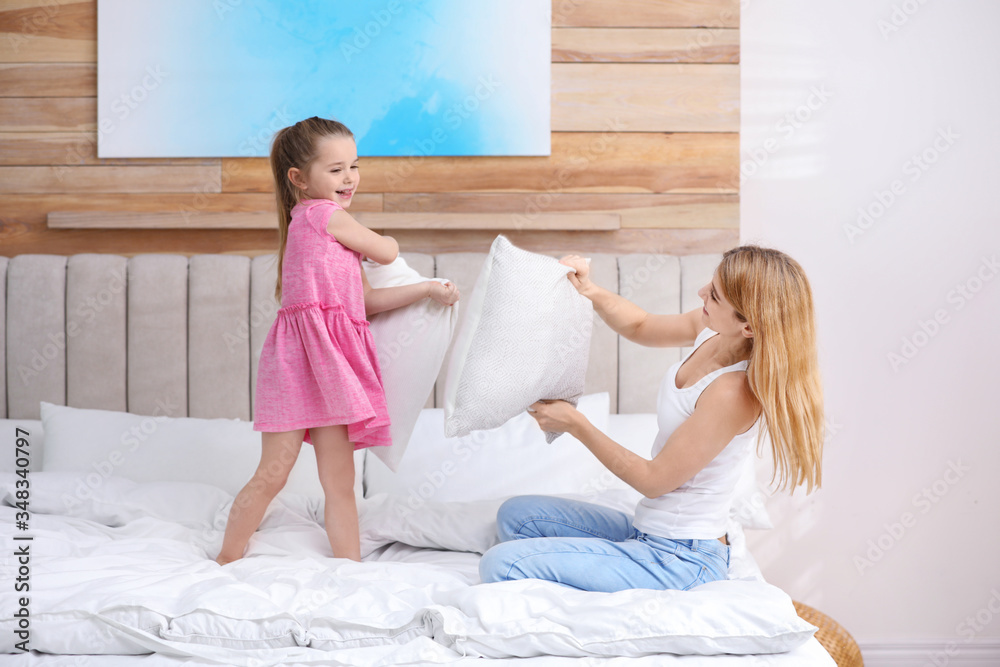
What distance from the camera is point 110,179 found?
2.34m

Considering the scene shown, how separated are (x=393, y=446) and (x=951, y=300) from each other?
182 cm

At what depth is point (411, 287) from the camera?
5.68ft

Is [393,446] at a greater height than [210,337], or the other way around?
[210,337]

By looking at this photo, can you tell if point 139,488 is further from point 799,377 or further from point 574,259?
point 799,377

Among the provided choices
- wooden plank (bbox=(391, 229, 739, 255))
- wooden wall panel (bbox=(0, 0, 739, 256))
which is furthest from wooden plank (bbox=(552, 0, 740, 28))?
wooden plank (bbox=(391, 229, 739, 255))

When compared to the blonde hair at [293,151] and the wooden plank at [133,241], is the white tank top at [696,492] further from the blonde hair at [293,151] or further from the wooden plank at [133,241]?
the wooden plank at [133,241]

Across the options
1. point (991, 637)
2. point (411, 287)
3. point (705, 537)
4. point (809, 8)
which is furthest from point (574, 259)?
point (991, 637)

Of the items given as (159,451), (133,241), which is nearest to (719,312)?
(159,451)

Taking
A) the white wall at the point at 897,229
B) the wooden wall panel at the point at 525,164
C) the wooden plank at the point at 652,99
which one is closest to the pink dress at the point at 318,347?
Answer: the wooden wall panel at the point at 525,164

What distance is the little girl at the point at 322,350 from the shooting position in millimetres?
1608

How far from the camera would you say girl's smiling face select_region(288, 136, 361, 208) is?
1666 millimetres

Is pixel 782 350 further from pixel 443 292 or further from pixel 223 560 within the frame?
pixel 223 560

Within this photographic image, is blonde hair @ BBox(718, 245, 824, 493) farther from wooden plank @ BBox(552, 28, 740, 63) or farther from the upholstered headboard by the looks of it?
wooden plank @ BBox(552, 28, 740, 63)

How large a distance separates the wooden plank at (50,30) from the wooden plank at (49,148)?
Answer: 0.23m
